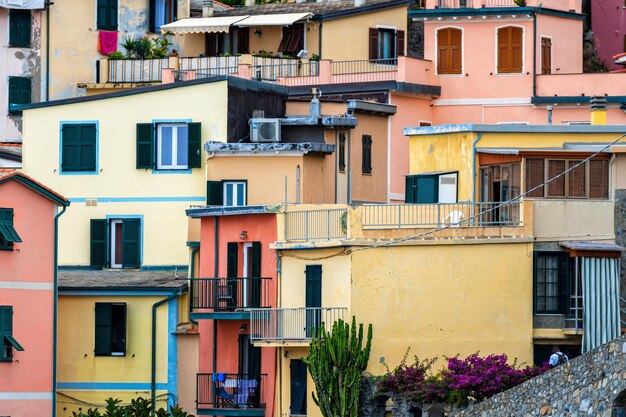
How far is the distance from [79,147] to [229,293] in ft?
29.4

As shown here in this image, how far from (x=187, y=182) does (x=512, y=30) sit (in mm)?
14520

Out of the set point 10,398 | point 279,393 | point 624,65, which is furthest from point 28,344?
point 624,65

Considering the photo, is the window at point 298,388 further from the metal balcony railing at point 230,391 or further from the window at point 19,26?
the window at point 19,26

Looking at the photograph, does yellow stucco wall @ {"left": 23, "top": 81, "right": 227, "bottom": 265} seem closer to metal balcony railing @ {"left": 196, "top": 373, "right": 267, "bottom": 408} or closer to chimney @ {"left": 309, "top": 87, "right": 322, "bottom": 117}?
chimney @ {"left": 309, "top": 87, "right": 322, "bottom": 117}

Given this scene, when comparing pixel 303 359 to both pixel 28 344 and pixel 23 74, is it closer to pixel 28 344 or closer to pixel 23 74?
pixel 28 344

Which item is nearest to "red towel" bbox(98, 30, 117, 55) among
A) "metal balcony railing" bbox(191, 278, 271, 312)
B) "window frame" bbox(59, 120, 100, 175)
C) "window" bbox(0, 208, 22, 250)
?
"window frame" bbox(59, 120, 100, 175)

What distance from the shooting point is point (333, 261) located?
5822 cm

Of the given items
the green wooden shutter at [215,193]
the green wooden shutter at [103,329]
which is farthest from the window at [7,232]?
the green wooden shutter at [215,193]

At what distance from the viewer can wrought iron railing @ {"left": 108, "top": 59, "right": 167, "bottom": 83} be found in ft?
266

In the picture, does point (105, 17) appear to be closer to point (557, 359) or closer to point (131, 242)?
point (131, 242)

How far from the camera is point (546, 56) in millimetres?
77812

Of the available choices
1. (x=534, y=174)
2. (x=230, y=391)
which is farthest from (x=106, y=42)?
(x=534, y=174)

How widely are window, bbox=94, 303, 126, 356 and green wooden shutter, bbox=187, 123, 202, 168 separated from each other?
19.5 ft

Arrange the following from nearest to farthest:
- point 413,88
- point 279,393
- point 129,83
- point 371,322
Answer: point 371,322 < point 279,393 < point 413,88 < point 129,83
